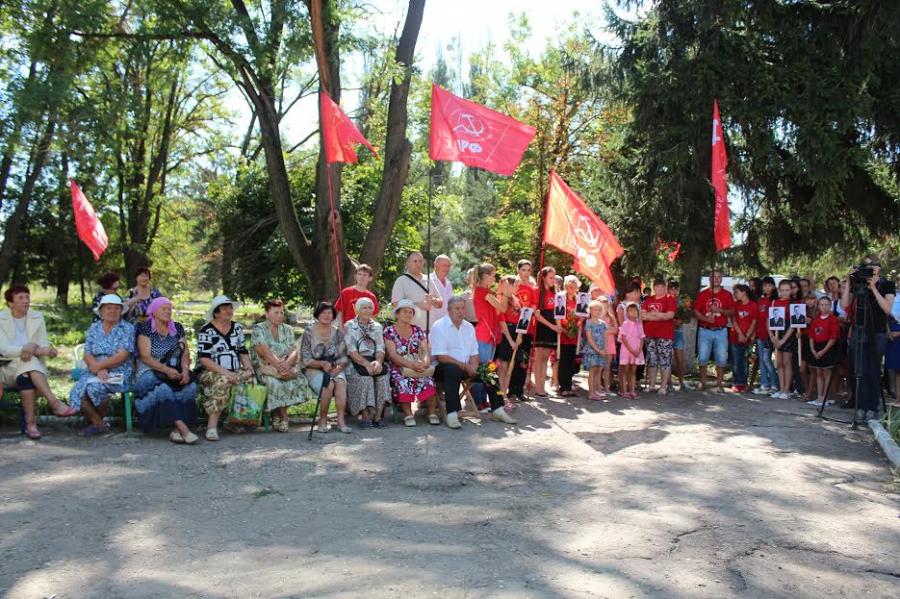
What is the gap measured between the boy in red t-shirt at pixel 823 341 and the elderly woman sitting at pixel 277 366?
700 cm

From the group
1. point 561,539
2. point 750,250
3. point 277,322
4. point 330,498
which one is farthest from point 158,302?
point 750,250

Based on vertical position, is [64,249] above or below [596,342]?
above

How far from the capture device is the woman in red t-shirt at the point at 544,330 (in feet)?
36.0

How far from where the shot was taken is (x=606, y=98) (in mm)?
16578

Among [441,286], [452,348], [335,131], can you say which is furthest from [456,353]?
[335,131]

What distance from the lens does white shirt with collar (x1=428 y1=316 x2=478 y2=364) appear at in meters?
9.11

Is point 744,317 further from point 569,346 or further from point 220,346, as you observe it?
point 220,346

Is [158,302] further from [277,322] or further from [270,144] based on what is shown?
[270,144]

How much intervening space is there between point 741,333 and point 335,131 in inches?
266

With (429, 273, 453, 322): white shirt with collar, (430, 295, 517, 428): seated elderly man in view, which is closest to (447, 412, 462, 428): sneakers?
(430, 295, 517, 428): seated elderly man

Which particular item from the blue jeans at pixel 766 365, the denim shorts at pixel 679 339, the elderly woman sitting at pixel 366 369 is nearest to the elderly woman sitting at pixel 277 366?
the elderly woman sitting at pixel 366 369

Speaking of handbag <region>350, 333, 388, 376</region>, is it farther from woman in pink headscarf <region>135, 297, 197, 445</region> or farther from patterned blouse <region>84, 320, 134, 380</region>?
patterned blouse <region>84, 320, 134, 380</region>

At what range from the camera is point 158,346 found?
811 cm

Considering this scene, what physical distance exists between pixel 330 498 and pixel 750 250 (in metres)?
13.9
